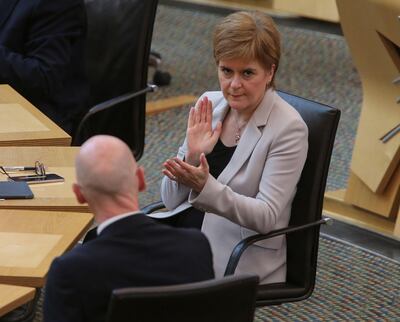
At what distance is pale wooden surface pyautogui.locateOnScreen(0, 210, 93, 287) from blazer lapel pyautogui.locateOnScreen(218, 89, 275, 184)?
0.49 m

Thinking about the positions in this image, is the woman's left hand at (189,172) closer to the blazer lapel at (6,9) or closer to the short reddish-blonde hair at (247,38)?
the short reddish-blonde hair at (247,38)

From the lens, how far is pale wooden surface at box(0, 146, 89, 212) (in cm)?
282

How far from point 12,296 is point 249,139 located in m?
1.00

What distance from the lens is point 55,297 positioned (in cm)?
207

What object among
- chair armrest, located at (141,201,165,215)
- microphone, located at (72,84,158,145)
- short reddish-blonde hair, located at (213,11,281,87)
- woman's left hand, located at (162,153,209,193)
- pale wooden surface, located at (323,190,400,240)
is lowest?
pale wooden surface, located at (323,190,400,240)

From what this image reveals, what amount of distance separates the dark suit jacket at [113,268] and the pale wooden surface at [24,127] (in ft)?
4.29

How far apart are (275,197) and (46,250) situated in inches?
28.7

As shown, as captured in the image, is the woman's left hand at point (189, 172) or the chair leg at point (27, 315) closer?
the woman's left hand at point (189, 172)

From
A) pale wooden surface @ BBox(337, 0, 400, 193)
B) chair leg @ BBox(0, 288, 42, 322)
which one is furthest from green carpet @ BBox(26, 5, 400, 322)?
pale wooden surface @ BBox(337, 0, 400, 193)

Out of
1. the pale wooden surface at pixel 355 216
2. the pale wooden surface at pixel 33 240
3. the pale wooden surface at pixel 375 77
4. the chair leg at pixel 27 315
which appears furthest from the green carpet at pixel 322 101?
the pale wooden surface at pixel 33 240

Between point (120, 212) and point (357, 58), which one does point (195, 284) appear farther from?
point (357, 58)

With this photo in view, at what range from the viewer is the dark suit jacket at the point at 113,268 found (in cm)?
205

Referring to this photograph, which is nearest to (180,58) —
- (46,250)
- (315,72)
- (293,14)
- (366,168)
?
(315,72)

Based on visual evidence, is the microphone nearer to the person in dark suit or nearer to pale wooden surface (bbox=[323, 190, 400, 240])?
the person in dark suit
